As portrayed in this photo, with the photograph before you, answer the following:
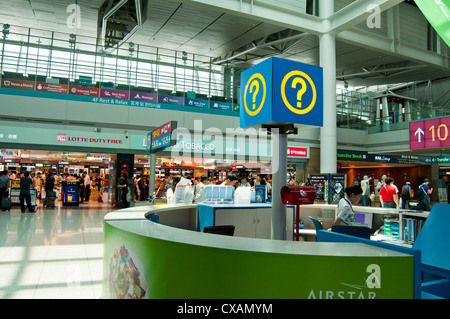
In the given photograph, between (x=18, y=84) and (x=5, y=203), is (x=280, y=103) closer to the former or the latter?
(x=5, y=203)

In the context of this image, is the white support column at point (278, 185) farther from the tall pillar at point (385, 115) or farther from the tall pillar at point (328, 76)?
the tall pillar at point (385, 115)

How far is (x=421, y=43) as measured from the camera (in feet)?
54.3

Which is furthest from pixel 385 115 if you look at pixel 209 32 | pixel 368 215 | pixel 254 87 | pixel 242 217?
pixel 254 87

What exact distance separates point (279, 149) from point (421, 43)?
55.9 ft

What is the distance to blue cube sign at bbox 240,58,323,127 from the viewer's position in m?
3.27

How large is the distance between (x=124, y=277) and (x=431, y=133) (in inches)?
325

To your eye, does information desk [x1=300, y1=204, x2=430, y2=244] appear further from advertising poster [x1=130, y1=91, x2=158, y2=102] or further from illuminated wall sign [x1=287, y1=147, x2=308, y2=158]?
illuminated wall sign [x1=287, y1=147, x2=308, y2=158]

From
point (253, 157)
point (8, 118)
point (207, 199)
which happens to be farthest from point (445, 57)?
point (8, 118)

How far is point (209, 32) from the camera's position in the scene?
15461 mm

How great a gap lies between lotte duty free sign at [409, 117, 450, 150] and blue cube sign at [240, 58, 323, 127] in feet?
18.3

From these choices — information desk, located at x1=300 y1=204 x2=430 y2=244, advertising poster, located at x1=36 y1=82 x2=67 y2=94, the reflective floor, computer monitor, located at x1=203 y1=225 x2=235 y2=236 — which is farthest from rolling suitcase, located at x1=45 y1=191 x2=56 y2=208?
computer monitor, located at x1=203 y1=225 x2=235 y2=236

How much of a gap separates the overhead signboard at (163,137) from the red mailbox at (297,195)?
470 cm

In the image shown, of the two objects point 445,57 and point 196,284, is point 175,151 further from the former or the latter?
Answer: point 445,57
